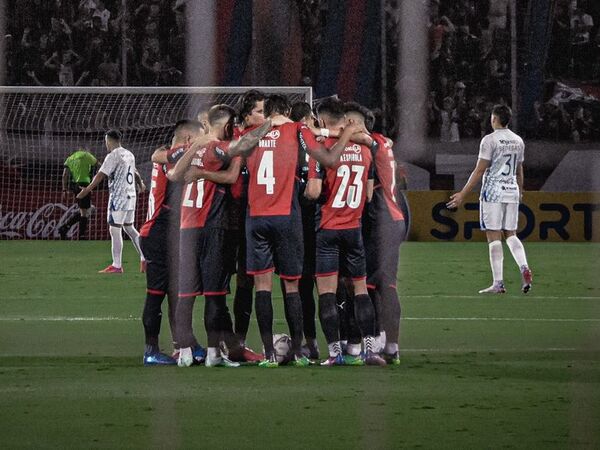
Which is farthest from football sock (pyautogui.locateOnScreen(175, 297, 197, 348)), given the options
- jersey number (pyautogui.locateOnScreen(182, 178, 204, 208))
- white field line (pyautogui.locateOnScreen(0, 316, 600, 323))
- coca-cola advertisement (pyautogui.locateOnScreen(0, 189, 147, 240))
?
coca-cola advertisement (pyautogui.locateOnScreen(0, 189, 147, 240))

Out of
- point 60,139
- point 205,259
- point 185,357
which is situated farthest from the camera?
point 60,139

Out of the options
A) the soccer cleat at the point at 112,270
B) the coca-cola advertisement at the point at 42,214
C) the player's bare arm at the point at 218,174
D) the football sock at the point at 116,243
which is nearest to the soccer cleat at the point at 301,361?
the player's bare arm at the point at 218,174

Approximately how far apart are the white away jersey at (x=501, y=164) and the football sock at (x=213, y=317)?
5.34 metres

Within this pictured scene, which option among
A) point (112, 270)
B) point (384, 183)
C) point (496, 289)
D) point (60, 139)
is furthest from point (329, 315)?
point (60, 139)

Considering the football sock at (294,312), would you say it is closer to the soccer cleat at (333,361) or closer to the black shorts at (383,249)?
the soccer cleat at (333,361)

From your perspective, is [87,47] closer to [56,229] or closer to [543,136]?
[56,229]

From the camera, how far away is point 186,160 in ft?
25.6

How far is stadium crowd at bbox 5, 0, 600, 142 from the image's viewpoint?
24312mm

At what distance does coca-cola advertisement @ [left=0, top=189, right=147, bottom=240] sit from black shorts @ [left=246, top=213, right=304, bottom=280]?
14471mm

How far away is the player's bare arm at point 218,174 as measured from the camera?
7.83 m

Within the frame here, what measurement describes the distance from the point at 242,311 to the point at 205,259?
0.61m

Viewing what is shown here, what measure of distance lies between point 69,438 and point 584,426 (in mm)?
2225

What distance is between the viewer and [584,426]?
19.8 feet

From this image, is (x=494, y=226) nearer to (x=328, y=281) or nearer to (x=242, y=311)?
(x=242, y=311)
